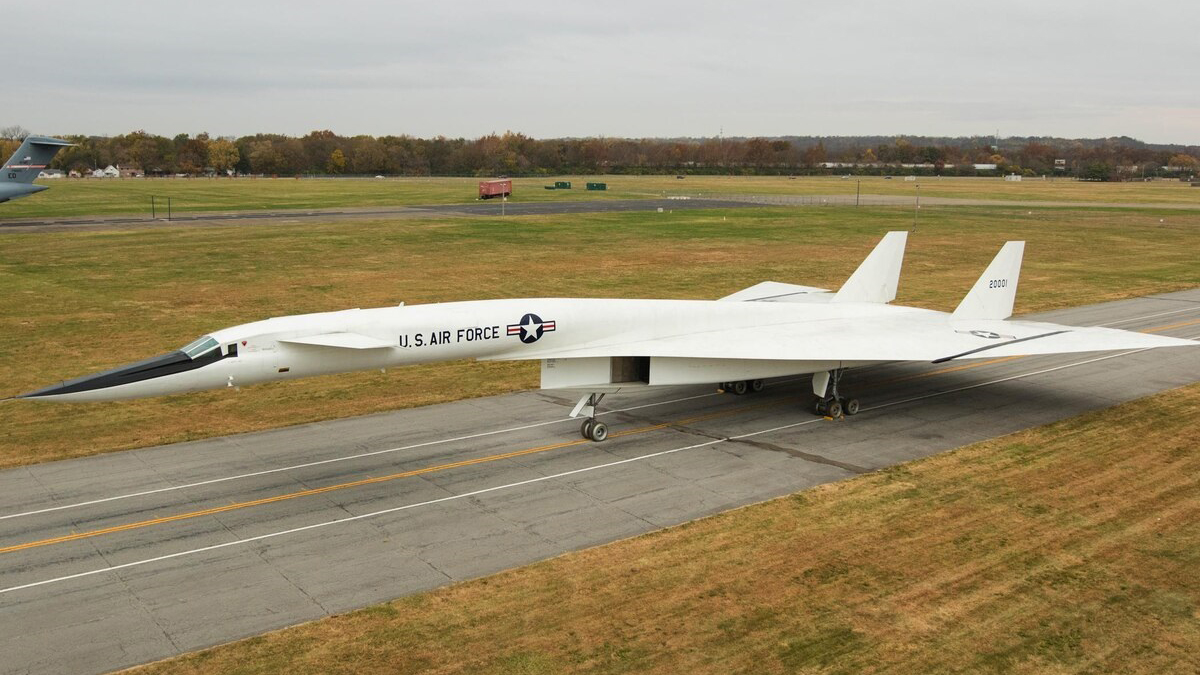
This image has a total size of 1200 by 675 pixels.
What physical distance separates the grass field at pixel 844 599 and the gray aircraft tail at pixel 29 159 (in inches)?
2860

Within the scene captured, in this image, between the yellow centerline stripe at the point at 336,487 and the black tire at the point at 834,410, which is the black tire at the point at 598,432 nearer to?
the yellow centerline stripe at the point at 336,487

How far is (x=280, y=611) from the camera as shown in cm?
1302

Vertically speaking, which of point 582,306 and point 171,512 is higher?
point 582,306

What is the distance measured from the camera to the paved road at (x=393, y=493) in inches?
522

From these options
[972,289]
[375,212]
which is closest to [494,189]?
[375,212]

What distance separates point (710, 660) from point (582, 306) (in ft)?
34.7

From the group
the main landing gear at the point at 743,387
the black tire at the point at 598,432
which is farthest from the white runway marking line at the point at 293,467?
the black tire at the point at 598,432

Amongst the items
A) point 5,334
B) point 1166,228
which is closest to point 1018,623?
point 5,334

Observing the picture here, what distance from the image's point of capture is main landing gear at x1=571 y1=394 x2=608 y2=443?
20938mm

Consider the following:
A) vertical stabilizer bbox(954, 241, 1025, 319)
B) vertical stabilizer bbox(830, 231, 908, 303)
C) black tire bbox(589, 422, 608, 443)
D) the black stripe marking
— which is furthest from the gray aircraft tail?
the black stripe marking

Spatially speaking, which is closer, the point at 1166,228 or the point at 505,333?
the point at 505,333

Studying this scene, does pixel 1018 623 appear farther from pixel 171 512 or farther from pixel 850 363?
pixel 171 512

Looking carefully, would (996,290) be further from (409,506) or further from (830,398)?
(409,506)

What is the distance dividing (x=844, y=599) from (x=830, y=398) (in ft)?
33.6
